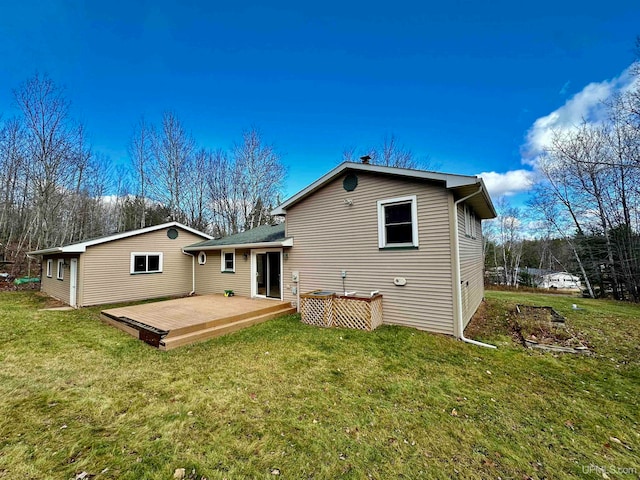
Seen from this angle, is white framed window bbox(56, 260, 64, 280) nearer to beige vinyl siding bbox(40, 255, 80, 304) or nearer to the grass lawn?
beige vinyl siding bbox(40, 255, 80, 304)

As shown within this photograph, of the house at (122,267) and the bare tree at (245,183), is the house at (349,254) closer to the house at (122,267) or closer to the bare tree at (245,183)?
the house at (122,267)

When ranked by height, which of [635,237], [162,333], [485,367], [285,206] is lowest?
[485,367]

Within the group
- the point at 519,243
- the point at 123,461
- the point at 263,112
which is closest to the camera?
the point at 123,461

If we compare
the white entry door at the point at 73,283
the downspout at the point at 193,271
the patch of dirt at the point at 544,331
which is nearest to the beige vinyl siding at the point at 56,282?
the white entry door at the point at 73,283

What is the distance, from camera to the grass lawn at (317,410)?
252 cm

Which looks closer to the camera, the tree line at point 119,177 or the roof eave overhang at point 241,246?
the roof eave overhang at point 241,246

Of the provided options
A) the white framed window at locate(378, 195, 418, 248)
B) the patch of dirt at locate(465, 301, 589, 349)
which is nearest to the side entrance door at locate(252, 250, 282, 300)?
the white framed window at locate(378, 195, 418, 248)

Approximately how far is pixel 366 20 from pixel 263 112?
342 inches

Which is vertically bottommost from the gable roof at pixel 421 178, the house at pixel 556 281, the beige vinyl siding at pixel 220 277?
the house at pixel 556 281

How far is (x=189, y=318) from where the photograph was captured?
7.00 meters

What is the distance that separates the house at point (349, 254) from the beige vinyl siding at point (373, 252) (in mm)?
26

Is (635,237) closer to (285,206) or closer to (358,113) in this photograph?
(358,113)

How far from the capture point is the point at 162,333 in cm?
578

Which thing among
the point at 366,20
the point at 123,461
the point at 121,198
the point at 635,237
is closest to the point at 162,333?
the point at 123,461
